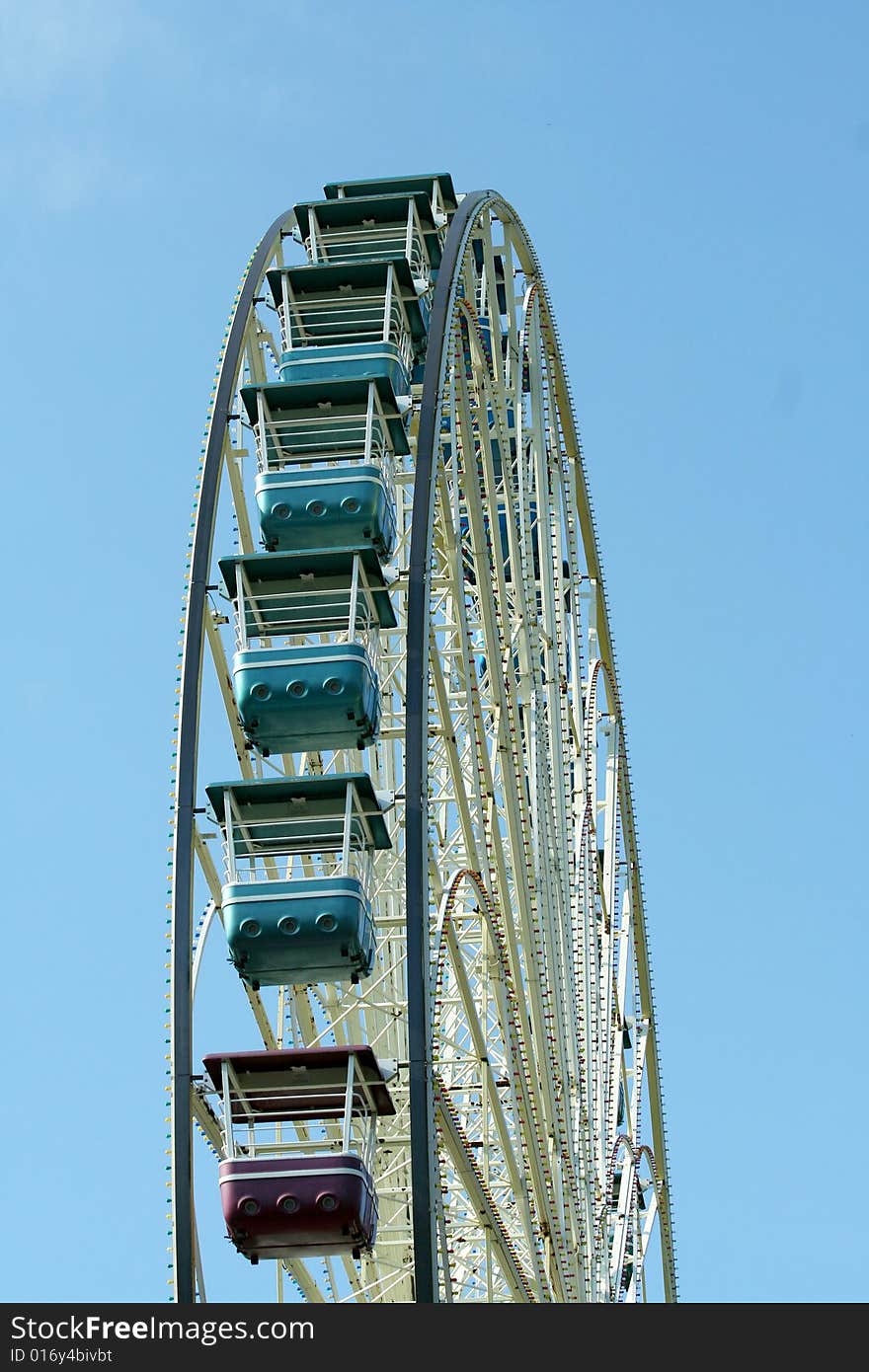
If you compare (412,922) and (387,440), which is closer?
(412,922)

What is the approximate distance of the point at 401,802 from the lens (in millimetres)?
23797

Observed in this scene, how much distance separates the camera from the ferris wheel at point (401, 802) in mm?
22656

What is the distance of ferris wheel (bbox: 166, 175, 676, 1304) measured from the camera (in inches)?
892

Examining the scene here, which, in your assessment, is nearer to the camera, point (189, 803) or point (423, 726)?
point (423, 726)

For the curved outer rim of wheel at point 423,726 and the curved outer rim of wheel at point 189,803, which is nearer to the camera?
the curved outer rim of wheel at point 423,726

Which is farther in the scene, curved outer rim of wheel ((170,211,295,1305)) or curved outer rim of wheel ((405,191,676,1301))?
curved outer rim of wheel ((170,211,295,1305))

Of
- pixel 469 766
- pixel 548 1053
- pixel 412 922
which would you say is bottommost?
pixel 412 922

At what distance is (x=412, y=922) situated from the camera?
21.9 m
